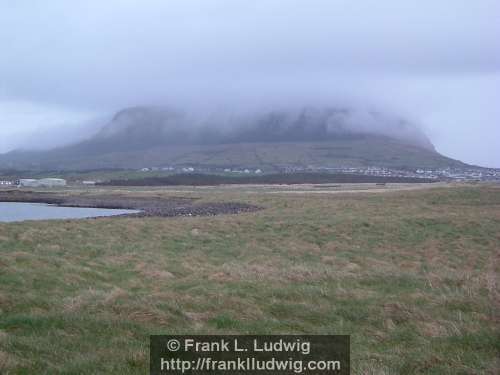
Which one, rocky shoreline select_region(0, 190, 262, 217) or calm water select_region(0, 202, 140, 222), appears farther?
calm water select_region(0, 202, 140, 222)

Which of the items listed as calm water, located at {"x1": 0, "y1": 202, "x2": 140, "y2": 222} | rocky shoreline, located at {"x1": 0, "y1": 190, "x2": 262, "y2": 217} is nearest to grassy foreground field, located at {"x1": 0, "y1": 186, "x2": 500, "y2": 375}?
rocky shoreline, located at {"x1": 0, "y1": 190, "x2": 262, "y2": 217}

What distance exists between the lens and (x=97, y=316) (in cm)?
995

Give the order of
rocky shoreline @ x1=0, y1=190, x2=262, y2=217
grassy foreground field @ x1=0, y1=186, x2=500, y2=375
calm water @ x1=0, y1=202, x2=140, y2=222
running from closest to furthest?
grassy foreground field @ x1=0, y1=186, x2=500, y2=375, rocky shoreline @ x1=0, y1=190, x2=262, y2=217, calm water @ x1=0, y1=202, x2=140, y2=222

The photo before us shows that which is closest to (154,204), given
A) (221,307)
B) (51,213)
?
(51,213)

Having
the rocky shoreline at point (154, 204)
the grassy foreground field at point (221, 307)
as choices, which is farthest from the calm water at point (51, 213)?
the grassy foreground field at point (221, 307)

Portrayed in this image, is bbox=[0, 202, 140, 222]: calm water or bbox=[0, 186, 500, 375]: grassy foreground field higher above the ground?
bbox=[0, 186, 500, 375]: grassy foreground field

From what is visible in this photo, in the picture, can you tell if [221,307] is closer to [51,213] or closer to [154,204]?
[51,213]

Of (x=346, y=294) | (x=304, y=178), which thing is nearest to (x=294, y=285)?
(x=346, y=294)

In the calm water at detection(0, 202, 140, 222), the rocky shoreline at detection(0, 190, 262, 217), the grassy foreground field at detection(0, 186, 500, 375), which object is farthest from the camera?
the calm water at detection(0, 202, 140, 222)

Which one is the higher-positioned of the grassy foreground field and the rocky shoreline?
the grassy foreground field

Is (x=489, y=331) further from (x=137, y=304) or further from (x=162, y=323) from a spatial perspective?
(x=137, y=304)

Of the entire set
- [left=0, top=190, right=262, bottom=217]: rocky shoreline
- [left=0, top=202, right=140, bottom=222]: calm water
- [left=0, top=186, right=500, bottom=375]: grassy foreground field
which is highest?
[left=0, top=186, right=500, bottom=375]: grassy foreground field

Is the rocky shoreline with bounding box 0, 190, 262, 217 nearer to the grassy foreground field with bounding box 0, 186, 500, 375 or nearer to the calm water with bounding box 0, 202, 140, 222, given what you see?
the calm water with bounding box 0, 202, 140, 222

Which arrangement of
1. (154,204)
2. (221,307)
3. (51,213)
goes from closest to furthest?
(221,307), (51,213), (154,204)
